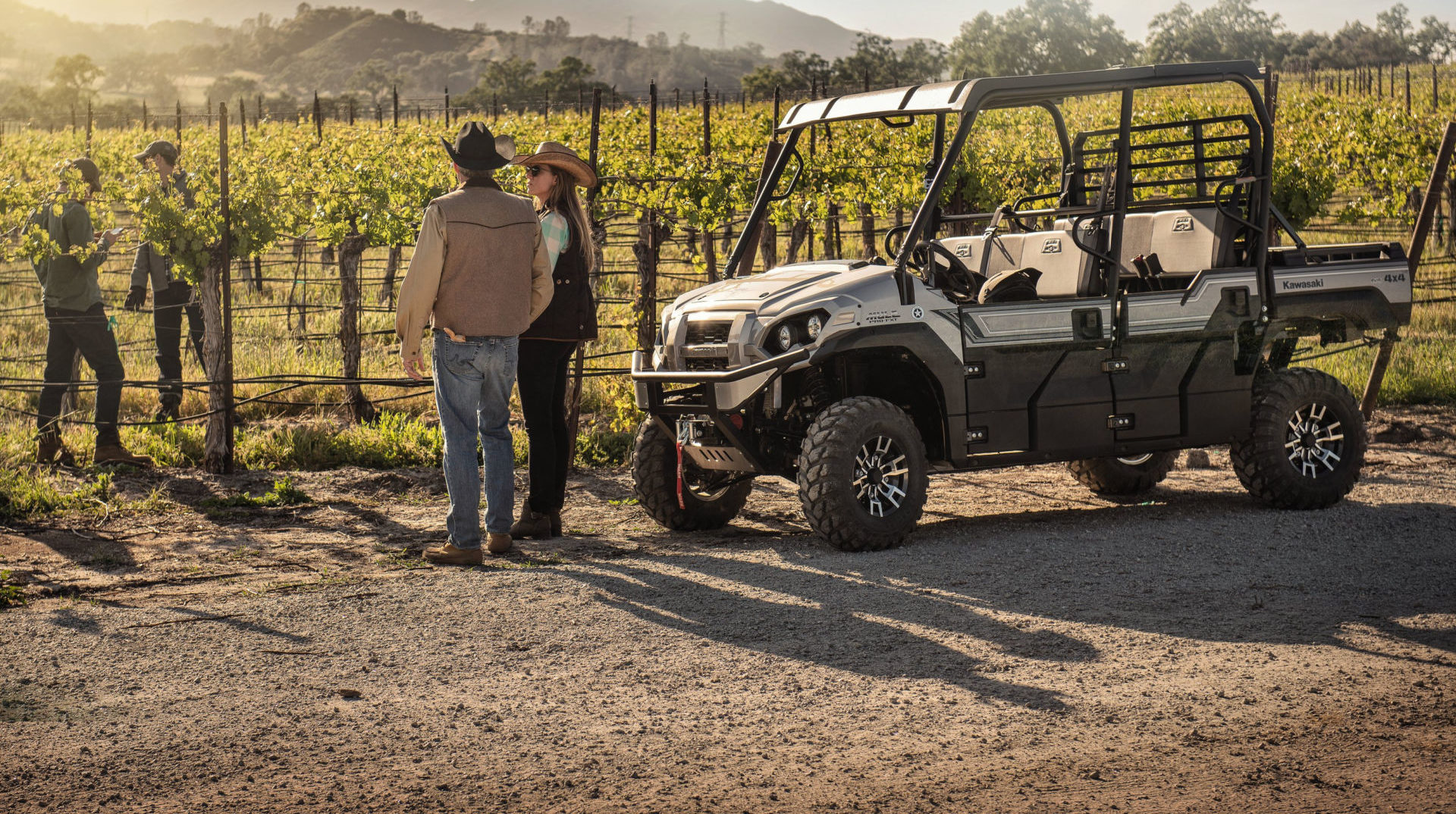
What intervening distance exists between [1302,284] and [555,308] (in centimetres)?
442

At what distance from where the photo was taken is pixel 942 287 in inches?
331

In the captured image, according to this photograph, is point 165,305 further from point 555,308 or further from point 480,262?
point 480,262

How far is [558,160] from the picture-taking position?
778cm

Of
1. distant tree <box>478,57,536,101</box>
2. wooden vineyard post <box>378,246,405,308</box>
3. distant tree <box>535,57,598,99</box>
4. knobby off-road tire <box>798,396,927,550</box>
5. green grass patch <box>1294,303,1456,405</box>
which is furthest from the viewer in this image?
distant tree <box>478,57,536,101</box>

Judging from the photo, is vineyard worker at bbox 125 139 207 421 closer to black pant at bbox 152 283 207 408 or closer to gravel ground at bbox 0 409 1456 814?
black pant at bbox 152 283 207 408

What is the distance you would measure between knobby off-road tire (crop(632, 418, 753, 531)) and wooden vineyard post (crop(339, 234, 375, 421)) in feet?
15.7

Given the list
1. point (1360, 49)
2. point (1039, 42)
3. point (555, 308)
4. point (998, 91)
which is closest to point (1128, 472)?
point (998, 91)

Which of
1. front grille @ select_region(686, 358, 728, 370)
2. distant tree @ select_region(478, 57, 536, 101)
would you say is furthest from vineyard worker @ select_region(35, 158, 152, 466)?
distant tree @ select_region(478, 57, 536, 101)

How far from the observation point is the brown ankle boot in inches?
320

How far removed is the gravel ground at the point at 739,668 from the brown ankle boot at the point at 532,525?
17 centimetres

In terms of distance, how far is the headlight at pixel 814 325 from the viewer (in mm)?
7559

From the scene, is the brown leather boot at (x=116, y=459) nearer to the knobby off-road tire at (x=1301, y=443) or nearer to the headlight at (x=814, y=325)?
the headlight at (x=814, y=325)

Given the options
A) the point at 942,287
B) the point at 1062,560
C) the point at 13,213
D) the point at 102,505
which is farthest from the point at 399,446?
the point at 1062,560

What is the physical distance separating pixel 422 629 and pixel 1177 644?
3.07 meters
